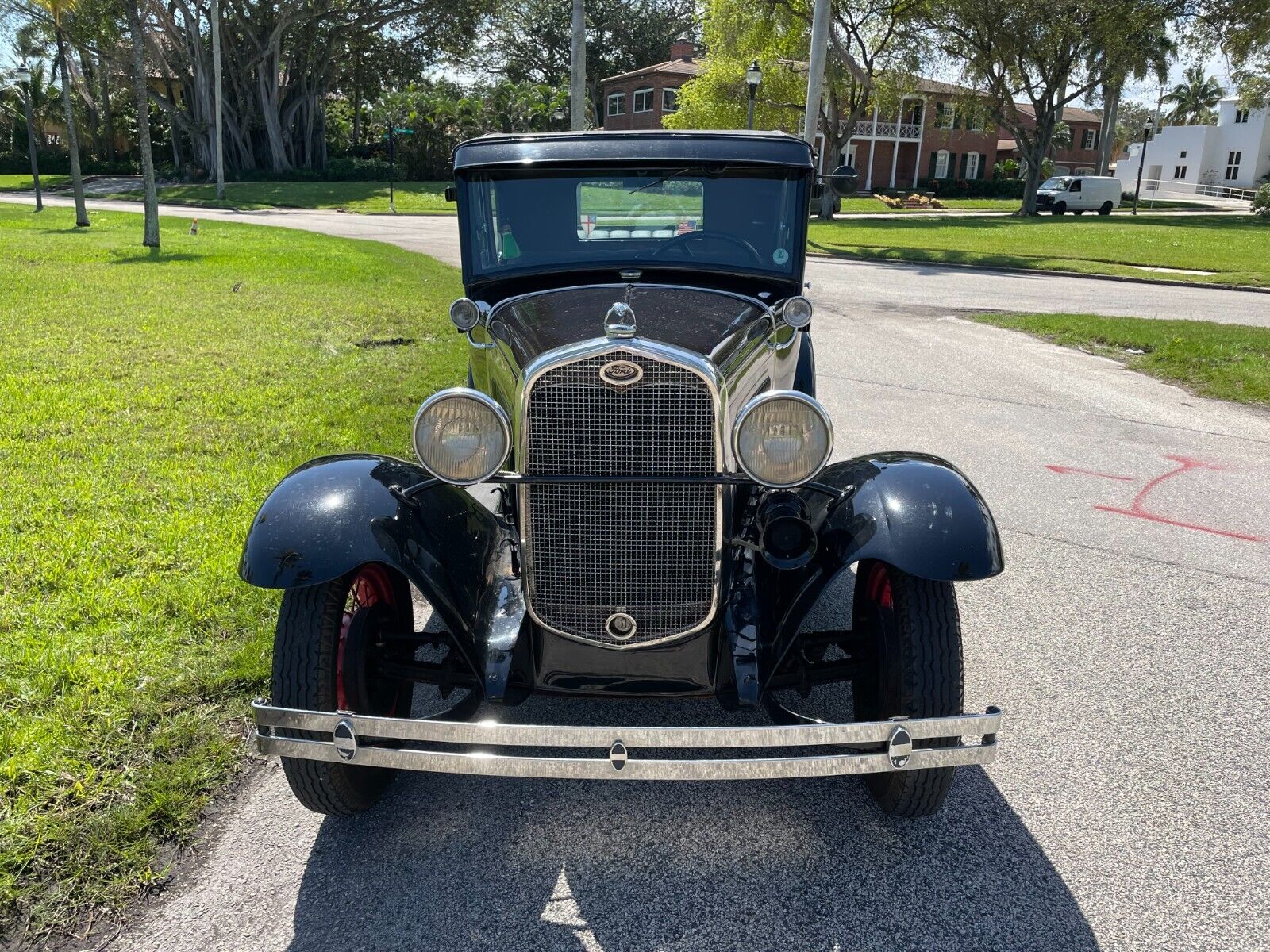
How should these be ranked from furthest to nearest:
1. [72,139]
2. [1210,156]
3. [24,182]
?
1. [1210,156]
2. [24,182]
3. [72,139]

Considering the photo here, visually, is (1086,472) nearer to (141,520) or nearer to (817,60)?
(141,520)

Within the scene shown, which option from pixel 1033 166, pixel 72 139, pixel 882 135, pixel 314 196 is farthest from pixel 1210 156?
pixel 72 139

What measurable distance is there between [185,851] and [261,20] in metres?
45.6

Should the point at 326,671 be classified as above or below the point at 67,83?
below

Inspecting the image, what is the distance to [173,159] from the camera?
50.9 meters

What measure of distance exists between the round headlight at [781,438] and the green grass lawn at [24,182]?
44677 millimetres

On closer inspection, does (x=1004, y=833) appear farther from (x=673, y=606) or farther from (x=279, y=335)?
(x=279, y=335)

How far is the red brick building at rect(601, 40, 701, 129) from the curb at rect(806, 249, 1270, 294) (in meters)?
29.6

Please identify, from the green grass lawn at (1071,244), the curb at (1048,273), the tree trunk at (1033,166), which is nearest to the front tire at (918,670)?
the curb at (1048,273)

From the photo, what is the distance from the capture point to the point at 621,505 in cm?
258

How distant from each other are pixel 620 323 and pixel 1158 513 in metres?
4.26

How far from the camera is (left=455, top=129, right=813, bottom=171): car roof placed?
347 cm

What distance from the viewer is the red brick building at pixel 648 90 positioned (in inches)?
1991

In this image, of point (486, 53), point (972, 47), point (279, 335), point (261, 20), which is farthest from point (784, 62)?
point (486, 53)
